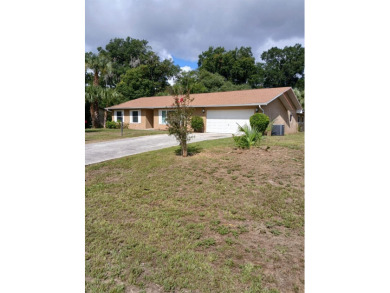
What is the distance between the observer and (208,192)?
442 centimetres

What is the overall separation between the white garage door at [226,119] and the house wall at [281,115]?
150 centimetres

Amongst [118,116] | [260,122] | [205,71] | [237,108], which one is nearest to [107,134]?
[118,116]

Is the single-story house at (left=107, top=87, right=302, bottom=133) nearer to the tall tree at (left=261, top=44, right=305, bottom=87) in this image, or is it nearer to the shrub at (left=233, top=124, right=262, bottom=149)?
the shrub at (left=233, top=124, right=262, bottom=149)

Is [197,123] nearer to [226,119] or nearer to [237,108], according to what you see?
[226,119]

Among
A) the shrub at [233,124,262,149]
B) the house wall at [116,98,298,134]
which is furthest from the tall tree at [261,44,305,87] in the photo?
the shrub at [233,124,262,149]

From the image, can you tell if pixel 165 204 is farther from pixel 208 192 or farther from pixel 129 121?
pixel 129 121

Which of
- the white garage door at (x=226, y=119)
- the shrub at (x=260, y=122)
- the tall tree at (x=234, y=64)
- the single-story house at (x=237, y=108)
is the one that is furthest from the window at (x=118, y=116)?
the tall tree at (x=234, y=64)

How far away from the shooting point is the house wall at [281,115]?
17125mm

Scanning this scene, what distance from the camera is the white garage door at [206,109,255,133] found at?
17.2m

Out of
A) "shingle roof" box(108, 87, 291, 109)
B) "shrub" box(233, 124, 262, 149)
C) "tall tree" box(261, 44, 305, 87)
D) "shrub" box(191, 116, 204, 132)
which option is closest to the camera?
"shrub" box(233, 124, 262, 149)

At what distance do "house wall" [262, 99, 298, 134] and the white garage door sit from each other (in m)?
1.50

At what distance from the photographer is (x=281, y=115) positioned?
18938mm
